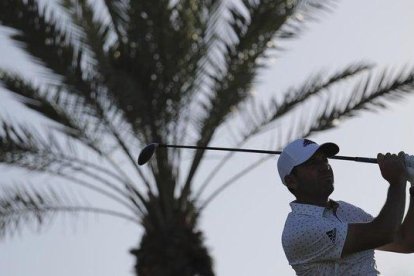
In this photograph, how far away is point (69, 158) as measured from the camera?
1512 cm

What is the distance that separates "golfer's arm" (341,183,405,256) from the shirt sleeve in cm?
5

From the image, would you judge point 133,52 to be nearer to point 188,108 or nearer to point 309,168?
point 188,108

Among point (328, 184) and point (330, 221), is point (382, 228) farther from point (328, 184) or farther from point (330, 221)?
point (328, 184)

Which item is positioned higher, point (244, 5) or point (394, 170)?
point (244, 5)

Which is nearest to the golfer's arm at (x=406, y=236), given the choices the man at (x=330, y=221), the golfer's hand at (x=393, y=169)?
the man at (x=330, y=221)

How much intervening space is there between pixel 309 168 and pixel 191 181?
28.0 feet

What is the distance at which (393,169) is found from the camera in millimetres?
6402

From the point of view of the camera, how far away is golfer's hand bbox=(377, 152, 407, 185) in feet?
21.0

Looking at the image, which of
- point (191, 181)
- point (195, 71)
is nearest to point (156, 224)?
point (191, 181)

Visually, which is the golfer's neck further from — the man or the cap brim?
the cap brim

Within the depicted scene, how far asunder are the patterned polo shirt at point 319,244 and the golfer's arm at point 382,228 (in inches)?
2.2

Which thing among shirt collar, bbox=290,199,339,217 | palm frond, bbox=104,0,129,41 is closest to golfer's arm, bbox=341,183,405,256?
shirt collar, bbox=290,199,339,217

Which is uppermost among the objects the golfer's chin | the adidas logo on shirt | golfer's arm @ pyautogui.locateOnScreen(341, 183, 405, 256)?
the golfer's chin

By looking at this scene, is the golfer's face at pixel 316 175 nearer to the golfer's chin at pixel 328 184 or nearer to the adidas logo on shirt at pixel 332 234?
the golfer's chin at pixel 328 184
